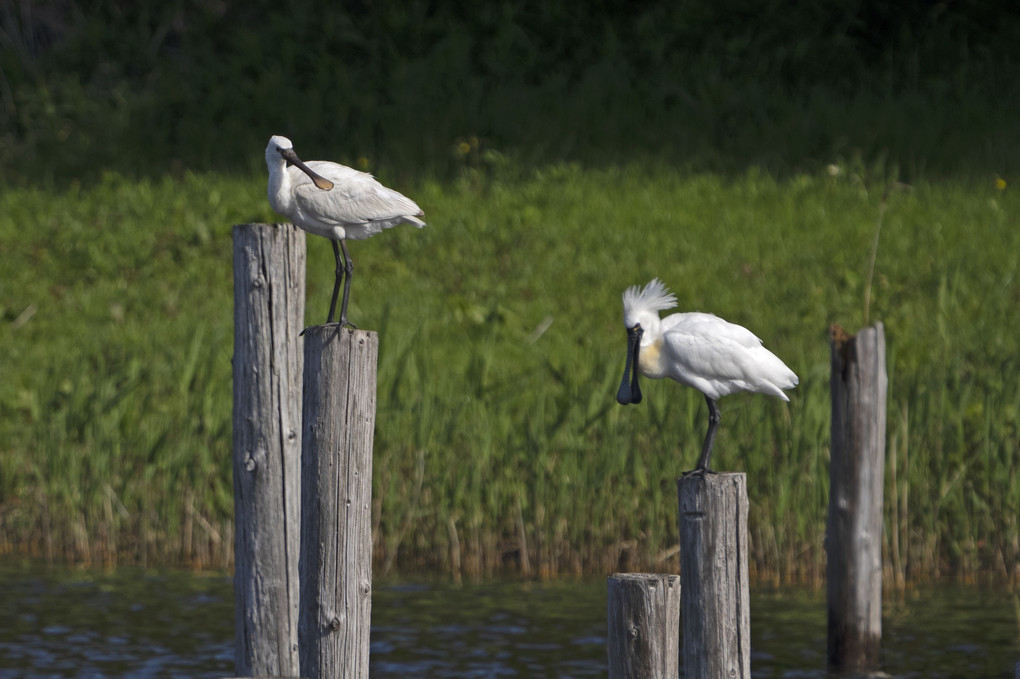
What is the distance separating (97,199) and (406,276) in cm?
387

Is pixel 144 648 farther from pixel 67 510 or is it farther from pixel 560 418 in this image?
pixel 560 418

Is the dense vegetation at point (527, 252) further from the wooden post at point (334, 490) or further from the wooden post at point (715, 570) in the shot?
the wooden post at point (334, 490)

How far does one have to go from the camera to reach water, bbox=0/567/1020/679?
8109 mm

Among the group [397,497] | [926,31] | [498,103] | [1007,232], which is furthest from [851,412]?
[926,31]

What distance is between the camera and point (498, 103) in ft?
57.0

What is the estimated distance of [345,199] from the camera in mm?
5895

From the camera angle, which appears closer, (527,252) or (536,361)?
(536,361)

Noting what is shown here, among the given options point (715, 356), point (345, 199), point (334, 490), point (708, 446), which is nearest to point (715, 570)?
point (708, 446)

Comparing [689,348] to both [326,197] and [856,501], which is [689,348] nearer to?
[326,197]

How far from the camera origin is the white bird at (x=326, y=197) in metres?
5.88

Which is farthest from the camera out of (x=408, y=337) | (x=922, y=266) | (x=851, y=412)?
(x=922, y=266)

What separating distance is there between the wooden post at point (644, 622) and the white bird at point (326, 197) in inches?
59.6

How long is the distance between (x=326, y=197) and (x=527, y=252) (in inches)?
344

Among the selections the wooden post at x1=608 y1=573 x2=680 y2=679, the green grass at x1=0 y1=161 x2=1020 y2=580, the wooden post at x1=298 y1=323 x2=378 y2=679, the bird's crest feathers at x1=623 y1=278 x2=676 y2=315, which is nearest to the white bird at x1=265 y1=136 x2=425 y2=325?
the wooden post at x1=298 y1=323 x2=378 y2=679
